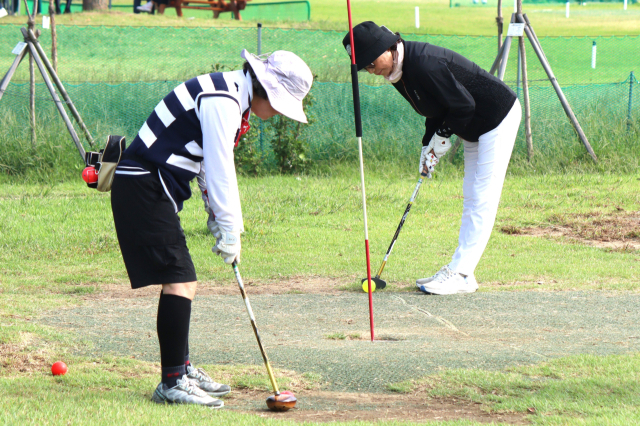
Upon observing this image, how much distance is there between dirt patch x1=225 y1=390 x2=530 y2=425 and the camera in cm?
353

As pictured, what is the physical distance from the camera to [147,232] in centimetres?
349

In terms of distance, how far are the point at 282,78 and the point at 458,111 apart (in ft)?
7.90

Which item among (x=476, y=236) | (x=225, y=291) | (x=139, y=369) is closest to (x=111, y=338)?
(x=139, y=369)

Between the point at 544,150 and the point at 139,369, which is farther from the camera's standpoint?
the point at 544,150

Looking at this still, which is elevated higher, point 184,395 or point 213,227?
point 213,227

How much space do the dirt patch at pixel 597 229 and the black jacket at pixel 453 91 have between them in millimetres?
2729

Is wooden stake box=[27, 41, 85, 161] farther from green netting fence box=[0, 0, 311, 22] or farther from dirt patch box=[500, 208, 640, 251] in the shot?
green netting fence box=[0, 0, 311, 22]

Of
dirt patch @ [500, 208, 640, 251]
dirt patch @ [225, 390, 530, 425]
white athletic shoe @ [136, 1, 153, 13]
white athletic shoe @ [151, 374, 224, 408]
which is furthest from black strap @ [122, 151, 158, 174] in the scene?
white athletic shoe @ [136, 1, 153, 13]

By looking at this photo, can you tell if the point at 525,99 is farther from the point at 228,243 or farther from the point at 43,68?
the point at 228,243

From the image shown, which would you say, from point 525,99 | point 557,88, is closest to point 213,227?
point 525,99

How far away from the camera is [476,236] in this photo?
5.98 m

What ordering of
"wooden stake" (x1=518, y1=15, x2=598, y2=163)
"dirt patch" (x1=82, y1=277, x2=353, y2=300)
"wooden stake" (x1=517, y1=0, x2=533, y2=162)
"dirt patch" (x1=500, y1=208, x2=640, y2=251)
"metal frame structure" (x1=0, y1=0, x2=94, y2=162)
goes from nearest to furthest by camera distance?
"dirt patch" (x1=82, y1=277, x2=353, y2=300), "dirt patch" (x1=500, y1=208, x2=640, y2=251), "metal frame structure" (x1=0, y1=0, x2=94, y2=162), "wooden stake" (x1=517, y1=0, x2=533, y2=162), "wooden stake" (x1=518, y1=15, x2=598, y2=163)

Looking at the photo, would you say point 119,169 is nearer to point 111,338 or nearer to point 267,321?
point 111,338

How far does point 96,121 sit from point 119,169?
8.31m
